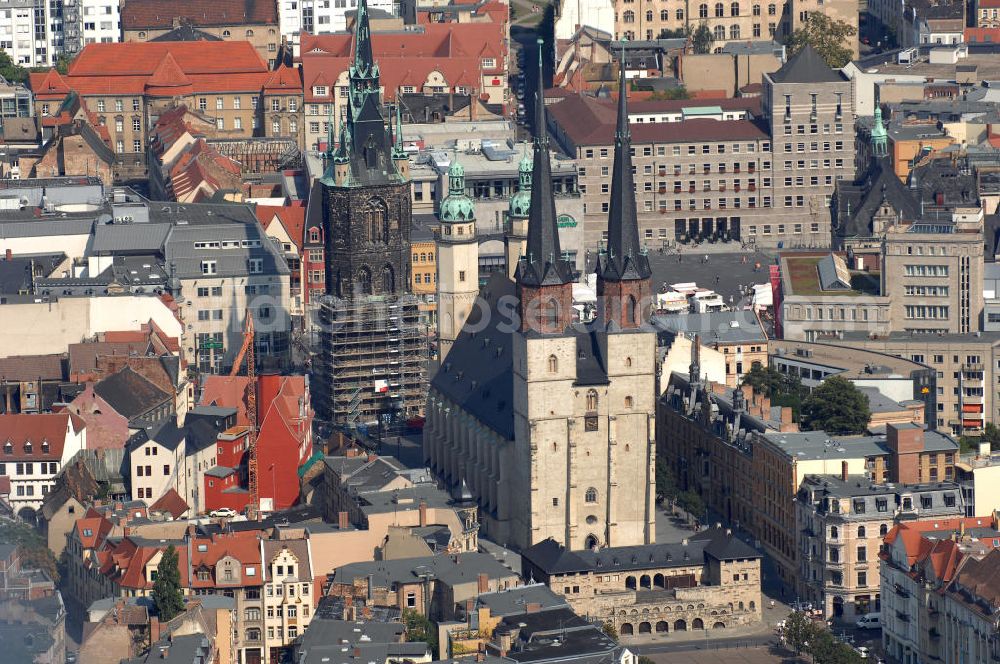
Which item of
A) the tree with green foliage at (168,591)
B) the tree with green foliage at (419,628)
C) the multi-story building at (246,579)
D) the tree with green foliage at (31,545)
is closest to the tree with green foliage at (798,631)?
the tree with green foliage at (419,628)

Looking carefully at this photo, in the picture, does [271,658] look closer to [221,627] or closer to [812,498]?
[221,627]

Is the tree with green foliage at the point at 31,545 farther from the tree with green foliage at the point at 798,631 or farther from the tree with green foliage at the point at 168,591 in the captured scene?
the tree with green foliage at the point at 798,631

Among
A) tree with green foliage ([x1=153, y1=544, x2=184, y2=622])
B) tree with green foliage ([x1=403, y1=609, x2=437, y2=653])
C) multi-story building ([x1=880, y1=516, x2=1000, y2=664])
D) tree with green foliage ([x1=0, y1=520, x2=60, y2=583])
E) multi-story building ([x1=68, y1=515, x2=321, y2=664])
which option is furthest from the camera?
multi-story building ([x1=68, y1=515, x2=321, y2=664])

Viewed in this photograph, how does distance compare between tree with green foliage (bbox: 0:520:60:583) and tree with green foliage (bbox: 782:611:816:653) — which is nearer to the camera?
tree with green foliage (bbox: 0:520:60:583)

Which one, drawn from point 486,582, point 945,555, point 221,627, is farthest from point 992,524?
point 221,627

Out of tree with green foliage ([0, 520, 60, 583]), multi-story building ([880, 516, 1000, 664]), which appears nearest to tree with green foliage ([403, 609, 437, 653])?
tree with green foliage ([0, 520, 60, 583])

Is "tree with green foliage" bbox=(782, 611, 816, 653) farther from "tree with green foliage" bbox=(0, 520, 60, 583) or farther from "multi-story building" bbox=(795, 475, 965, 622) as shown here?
"tree with green foliage" bbox=(0, 520, 60, 583)
